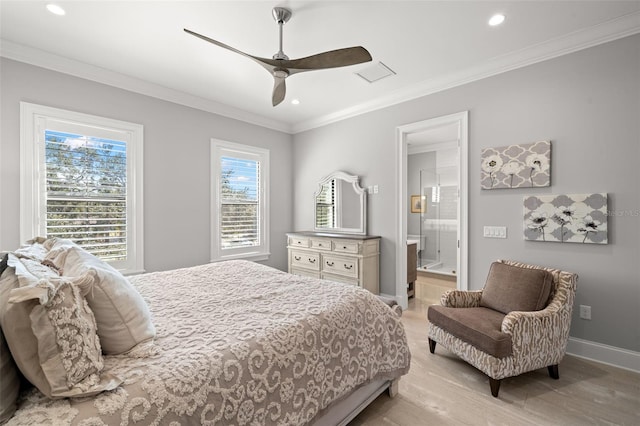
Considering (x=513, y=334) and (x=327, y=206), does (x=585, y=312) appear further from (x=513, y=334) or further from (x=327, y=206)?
(x=327, y=206)

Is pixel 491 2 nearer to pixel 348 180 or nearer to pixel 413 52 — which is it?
pixel 413 52

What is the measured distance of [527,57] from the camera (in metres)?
2.73

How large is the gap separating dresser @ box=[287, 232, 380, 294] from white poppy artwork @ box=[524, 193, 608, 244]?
5.73 ft

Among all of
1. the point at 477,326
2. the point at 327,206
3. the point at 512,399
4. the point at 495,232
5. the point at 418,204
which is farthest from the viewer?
the point at 418,204

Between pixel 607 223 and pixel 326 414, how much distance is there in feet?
9.10

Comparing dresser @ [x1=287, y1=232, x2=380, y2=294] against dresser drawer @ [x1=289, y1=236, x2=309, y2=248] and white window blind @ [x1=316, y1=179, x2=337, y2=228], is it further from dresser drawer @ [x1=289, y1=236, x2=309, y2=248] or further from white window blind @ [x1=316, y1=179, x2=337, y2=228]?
white window blind @ [x1=316, y1=179, x2=337, y2=228]

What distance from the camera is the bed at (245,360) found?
91 cm

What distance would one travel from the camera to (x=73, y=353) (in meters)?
0.90

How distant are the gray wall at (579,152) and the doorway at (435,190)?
90 mm

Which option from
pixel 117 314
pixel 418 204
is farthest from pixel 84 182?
pixel 418 204

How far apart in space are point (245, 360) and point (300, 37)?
259 cm

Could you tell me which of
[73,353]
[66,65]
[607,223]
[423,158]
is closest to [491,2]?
[607,223]

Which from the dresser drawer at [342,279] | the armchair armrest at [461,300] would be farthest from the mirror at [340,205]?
the armchair armrest at [461,300]

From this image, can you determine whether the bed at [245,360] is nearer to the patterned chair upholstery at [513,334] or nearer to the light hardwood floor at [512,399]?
the light hardwood floor at [512,399]
